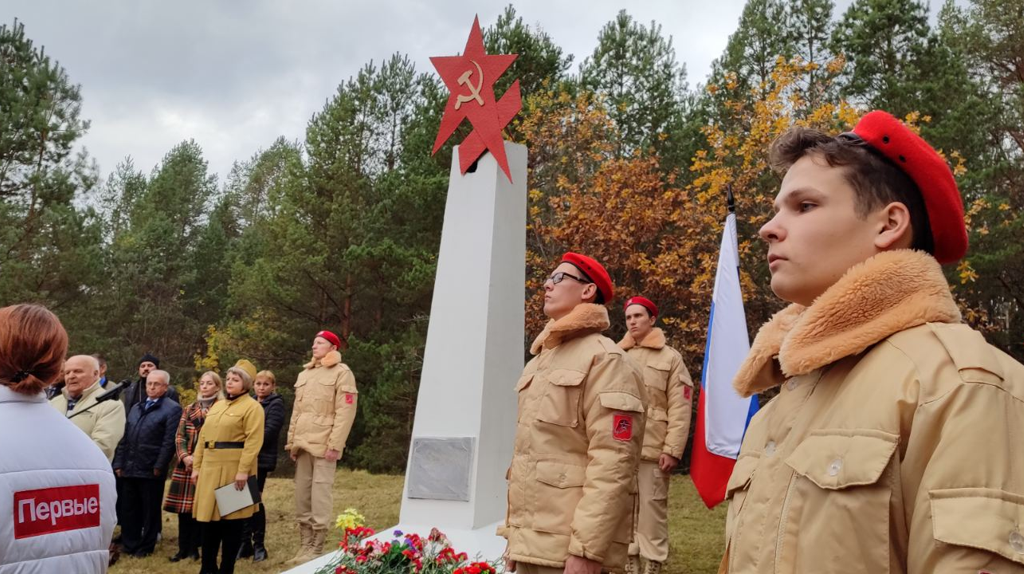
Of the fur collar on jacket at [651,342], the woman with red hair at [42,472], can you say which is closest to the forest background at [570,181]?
the fur collar on jacket at [651,342]

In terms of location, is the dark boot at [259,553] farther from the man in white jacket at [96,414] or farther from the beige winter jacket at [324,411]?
the man in white jacket at [96,414]

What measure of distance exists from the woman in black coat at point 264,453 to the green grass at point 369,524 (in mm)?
211

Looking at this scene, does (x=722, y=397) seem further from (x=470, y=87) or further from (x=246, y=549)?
(x=246, y=549)

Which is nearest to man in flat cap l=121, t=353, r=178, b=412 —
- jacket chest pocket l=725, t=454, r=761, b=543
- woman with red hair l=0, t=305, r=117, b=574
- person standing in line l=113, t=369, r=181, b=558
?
person standing in line l=113, t=369, r=181, b=558

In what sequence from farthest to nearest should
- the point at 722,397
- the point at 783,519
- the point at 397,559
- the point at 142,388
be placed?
the point at 142,388 < the point at 722,397 < the point at 397,559 < the point at 783,519

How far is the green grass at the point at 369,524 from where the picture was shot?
7492mm

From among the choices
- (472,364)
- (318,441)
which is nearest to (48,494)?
(472,364)

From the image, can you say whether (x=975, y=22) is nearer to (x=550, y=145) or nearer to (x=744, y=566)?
(x=550, y=145)

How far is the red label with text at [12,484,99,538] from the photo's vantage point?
215cm

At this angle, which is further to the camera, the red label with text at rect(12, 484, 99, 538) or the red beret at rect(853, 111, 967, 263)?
the red label with text at rect(12, 484, 99, 538)

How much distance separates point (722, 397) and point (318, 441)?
4.05m

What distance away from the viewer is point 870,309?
4.32ft

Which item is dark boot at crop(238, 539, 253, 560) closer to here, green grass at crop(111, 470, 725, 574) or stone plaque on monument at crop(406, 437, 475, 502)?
green grass at crop(111, 470, 725, 574)

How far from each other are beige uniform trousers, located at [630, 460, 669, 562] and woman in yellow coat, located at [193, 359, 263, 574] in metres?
3.26
